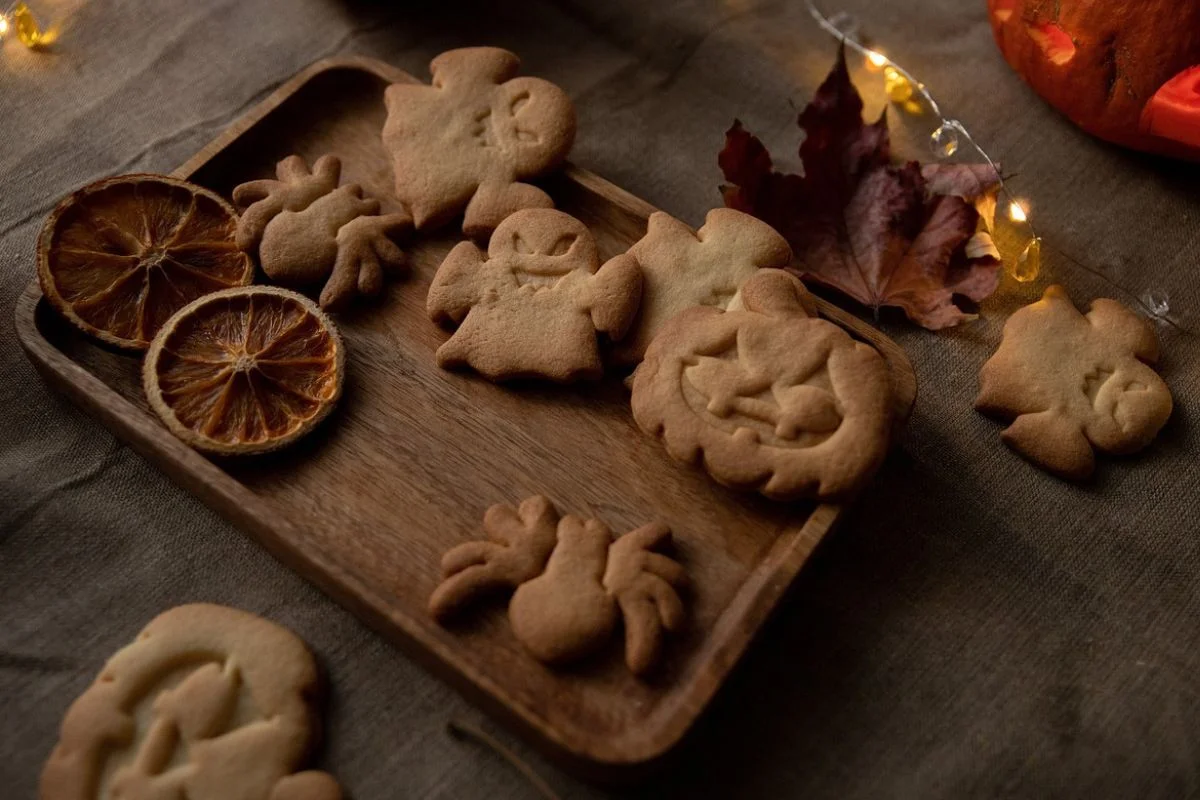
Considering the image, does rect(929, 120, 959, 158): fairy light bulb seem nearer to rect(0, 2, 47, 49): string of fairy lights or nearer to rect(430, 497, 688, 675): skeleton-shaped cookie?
rect(430, 497, 688, 675): skeleton-shaped cookie

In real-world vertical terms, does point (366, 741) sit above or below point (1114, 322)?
below

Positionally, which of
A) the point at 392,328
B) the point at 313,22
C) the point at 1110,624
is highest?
the point at 313,22

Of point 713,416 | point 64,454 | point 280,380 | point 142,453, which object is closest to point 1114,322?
point 713,416

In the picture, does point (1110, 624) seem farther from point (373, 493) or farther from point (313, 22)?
point (313, 22)

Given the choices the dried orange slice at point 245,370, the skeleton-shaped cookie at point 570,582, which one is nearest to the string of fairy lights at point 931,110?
the skeleton-shaped cookie at point 570,582

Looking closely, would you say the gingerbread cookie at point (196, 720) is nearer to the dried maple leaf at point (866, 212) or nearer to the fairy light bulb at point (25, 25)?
the dried maple leaf at point (866, 212)

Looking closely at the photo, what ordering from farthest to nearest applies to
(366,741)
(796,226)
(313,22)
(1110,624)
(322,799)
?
(313,22) < (796,226) < (1110,624) < (366,741) < (322,799)

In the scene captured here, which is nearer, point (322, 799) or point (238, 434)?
point (322, 799)
